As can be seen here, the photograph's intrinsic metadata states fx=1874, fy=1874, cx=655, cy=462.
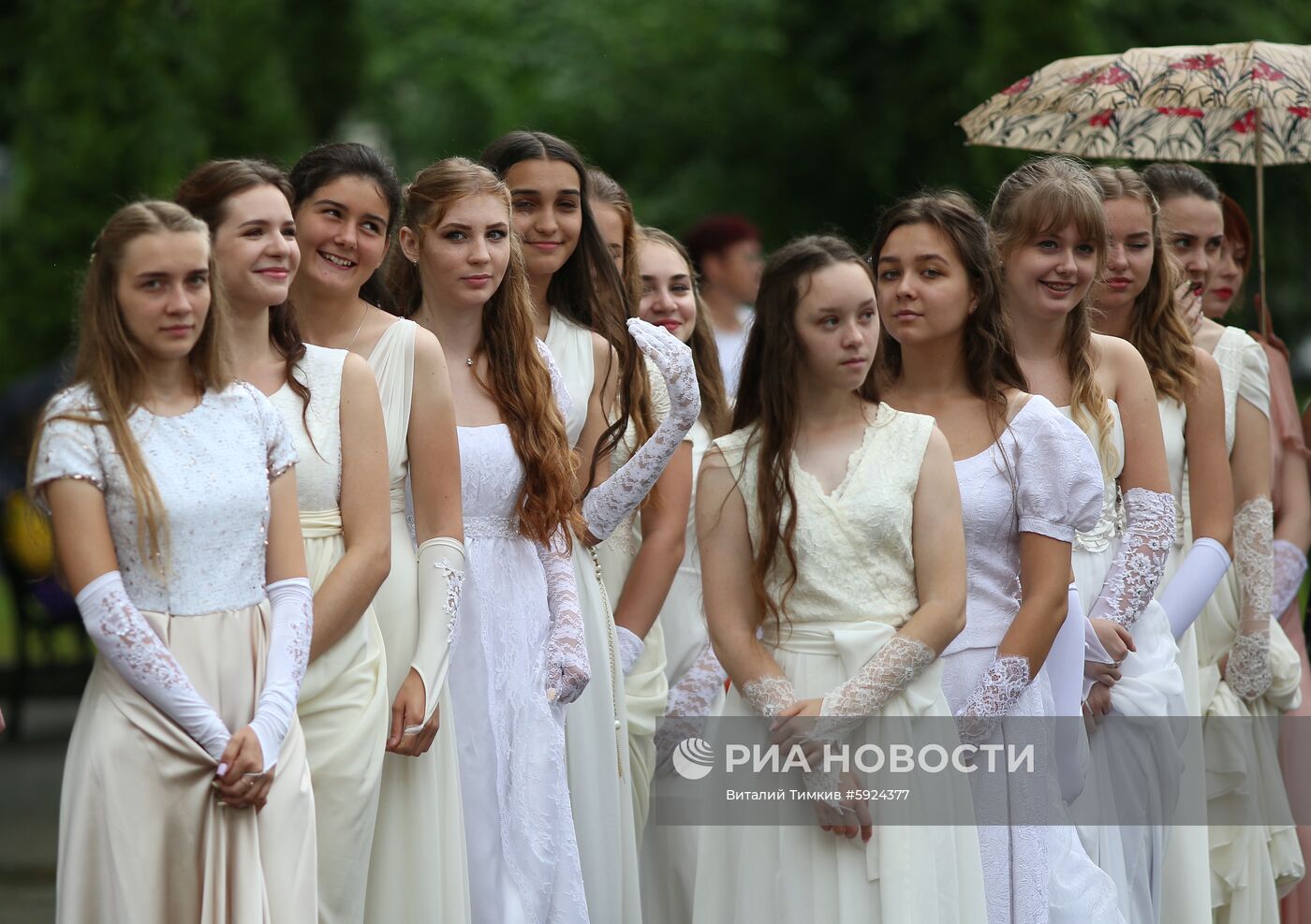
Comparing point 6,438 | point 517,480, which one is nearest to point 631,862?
point 517,480

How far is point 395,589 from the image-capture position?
15.6 feet

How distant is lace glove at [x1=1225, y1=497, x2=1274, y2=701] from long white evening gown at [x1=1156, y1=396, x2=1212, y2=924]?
0.55 ft

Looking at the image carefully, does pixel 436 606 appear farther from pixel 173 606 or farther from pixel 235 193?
pixel 235 193

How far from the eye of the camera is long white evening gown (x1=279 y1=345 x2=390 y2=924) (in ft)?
14.3

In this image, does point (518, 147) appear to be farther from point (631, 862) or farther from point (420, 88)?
point (420, 88)

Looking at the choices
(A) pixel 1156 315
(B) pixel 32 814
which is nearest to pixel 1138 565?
(A) pixel 1156 315

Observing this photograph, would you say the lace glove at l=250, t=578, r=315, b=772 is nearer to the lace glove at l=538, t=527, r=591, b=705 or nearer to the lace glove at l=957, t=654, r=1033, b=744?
the lace glove at l=538, t=527, r=591, b=705

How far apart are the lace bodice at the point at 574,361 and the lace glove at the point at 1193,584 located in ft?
6.08

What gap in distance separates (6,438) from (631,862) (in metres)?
11.1

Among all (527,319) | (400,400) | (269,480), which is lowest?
(269,480)

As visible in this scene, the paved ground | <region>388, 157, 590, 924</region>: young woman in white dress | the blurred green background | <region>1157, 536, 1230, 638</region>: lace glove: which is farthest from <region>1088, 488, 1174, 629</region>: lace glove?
the blurred green background

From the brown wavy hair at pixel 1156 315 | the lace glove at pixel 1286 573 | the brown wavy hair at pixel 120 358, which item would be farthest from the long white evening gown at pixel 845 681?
the lace glove at pixel 1286 573

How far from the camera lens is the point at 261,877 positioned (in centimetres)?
396

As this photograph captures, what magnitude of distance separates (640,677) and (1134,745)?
1536mm
